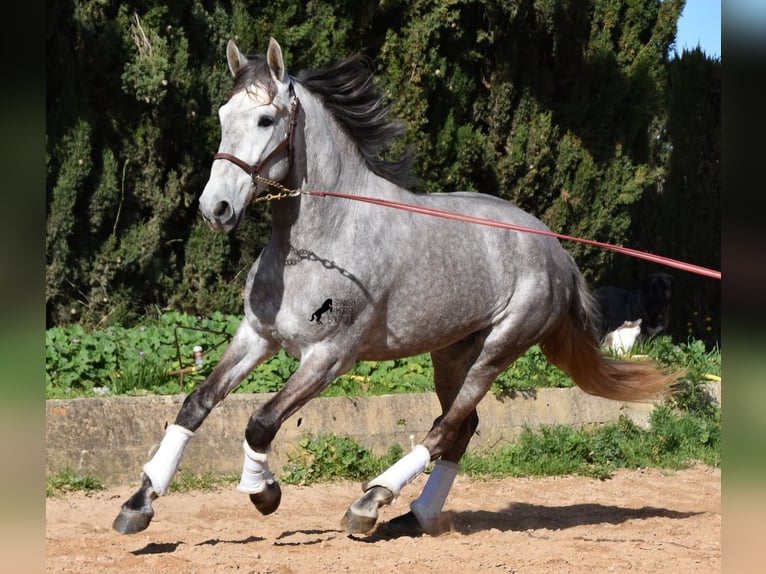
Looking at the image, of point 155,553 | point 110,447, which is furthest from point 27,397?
point 110,447

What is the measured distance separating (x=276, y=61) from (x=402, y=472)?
7.53ft

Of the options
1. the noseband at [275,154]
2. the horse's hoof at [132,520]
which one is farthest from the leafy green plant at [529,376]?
the horse's hoof at [132,520]

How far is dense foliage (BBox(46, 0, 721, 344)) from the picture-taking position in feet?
26.7

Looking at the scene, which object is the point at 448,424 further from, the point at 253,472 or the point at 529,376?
the point at 529,376

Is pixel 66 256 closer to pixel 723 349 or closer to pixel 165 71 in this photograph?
pixel 165 71

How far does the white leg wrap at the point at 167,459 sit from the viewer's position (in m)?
4.66

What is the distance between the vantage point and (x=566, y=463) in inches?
305

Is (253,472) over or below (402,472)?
over

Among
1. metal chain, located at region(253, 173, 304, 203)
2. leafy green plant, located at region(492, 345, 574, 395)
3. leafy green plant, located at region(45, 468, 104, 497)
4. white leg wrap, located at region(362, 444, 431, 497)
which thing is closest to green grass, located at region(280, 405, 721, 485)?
leafy green plant, located at region(492, 345, 574, 395)

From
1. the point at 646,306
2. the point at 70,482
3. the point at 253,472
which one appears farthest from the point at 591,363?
the point at 646,306

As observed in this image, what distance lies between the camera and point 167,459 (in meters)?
4.72

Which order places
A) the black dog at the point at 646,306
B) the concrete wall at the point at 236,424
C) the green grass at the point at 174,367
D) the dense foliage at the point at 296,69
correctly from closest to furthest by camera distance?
the concrete wall at the point at 236,424 < the green grass at the point at 174,367 < the dense foliage at the point at 296,69 < the black dog at the point at 646,306

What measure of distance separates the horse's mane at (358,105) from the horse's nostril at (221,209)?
3.43 ft

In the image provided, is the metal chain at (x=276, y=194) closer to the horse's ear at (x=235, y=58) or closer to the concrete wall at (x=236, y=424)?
the horse's ear at (x=235, y=58)
